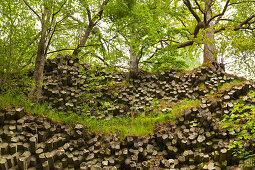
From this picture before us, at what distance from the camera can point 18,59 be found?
21.4ft

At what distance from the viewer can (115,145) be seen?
5977 millimetres

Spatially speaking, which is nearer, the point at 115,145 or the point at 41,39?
the point at 115,145

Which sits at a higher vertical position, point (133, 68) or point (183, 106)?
point (133, 68)

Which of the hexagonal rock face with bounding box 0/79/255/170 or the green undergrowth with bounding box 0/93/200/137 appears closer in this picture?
the hexagonal rock face with bounding box 0/79/255/170

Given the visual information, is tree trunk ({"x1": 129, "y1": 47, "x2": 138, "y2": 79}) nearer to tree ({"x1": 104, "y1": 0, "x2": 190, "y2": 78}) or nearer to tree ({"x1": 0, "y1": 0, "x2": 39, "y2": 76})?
tree ({"x1": 104, "y1": 0, "x2": 190, "y2": 78})

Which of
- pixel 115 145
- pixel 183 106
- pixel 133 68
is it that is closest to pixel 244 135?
pixel 183 106

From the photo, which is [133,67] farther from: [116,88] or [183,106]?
[183,106]

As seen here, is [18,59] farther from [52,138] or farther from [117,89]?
→ [117,89]

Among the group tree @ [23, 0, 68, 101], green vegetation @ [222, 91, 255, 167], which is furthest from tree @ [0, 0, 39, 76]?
green vegetation @ [222, 91, 255, 167]

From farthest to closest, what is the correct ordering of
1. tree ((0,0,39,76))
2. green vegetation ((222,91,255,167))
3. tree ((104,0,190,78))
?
1. tree ((104,0,190,78))
2. tree ((0,0,39,76))
3. green vegetation ((222,91,255,167))

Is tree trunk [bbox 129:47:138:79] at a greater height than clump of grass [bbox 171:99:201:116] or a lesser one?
greater

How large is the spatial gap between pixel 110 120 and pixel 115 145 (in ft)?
5.07

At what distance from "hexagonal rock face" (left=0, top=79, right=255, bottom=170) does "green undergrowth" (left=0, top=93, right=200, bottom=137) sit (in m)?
0.25

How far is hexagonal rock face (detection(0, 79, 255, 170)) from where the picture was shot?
17.2ft
